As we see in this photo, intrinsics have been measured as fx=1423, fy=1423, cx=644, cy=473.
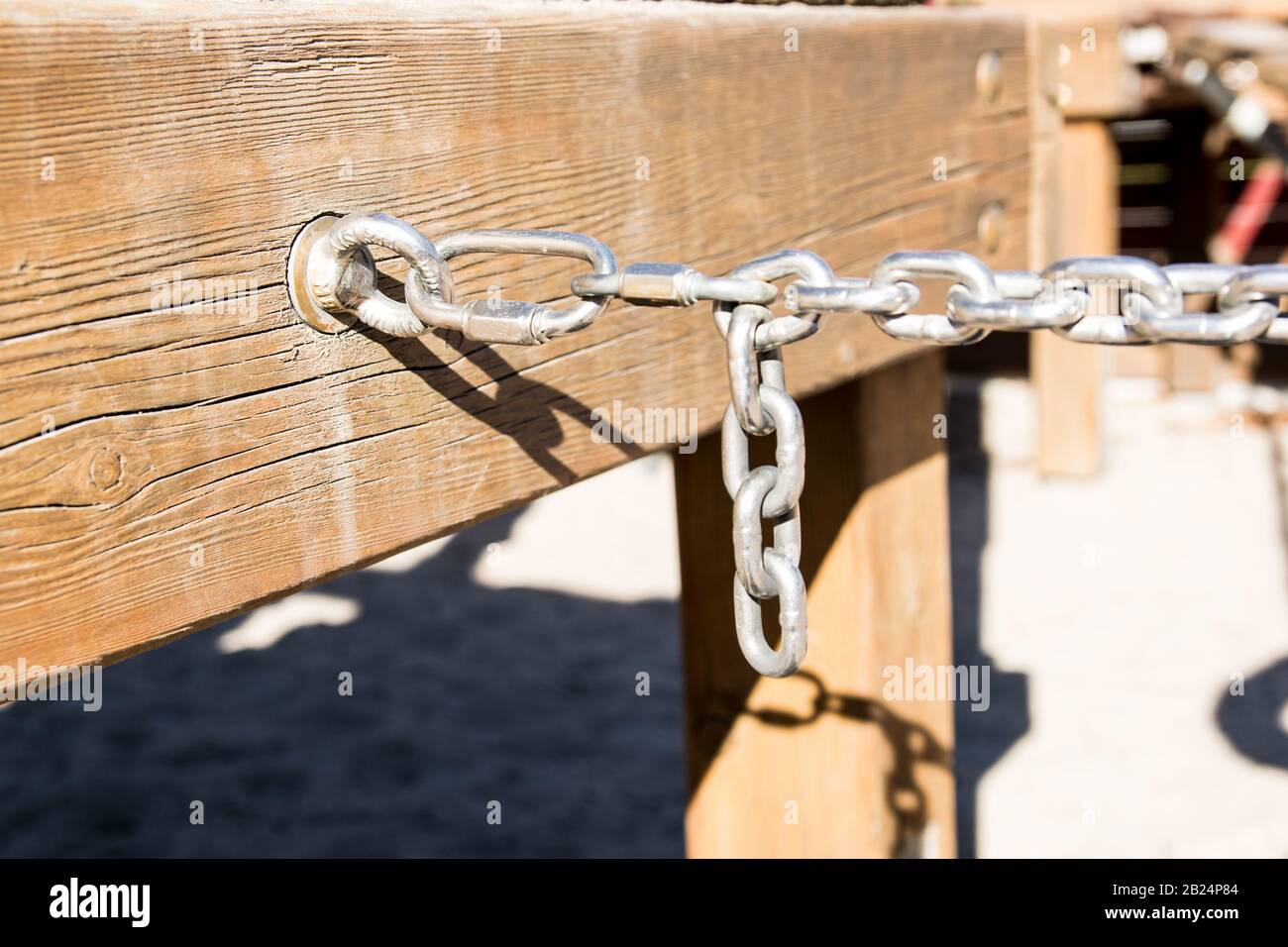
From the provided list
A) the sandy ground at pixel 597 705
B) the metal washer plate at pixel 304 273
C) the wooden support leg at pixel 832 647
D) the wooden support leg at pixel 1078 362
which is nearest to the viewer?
the metal washer plate at pixel 304 273

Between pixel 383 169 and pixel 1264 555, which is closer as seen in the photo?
pixel 383 169

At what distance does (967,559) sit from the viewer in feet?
19.1

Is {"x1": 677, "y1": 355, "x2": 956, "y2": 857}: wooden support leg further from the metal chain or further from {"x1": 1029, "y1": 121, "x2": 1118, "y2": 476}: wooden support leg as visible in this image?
{"x1": 1029, "y1": 121, "x2": 1118, "y2": 476}: wooden support leg

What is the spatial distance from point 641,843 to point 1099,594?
233cm

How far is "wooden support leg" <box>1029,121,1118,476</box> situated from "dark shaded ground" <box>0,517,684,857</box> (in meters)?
2.22

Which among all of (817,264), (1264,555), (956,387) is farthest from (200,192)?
(956,387)

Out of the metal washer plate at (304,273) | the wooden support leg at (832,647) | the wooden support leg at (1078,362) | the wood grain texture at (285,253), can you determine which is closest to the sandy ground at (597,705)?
the wooden support leg at (1078,362)

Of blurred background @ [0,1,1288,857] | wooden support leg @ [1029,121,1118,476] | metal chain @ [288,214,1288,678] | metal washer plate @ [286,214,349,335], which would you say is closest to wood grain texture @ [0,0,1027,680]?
metal washer plate @ [286,214,349,335]

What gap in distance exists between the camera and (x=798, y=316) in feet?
2.80

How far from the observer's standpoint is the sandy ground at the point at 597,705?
12.7 feet

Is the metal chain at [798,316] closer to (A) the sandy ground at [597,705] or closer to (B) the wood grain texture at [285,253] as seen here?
(B) the wood grain texture at [285,253]

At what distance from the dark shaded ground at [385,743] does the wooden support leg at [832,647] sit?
167 centimetres

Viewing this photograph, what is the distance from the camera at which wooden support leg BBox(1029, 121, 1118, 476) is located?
255 inches
